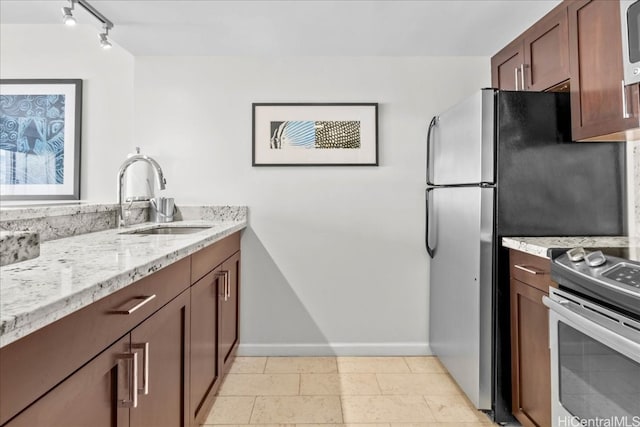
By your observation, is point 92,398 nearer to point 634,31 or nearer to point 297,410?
point 297,410

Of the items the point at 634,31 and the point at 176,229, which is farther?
the point at 176,229

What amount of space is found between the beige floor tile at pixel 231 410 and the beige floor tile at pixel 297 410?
0.04 metres

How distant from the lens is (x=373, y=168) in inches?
109

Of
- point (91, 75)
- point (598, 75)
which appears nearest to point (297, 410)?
point (598, 75)

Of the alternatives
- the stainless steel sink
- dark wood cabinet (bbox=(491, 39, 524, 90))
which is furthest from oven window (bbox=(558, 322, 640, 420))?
the stainless steel sink

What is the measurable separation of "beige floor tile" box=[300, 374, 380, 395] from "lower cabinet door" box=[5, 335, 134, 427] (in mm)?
1451

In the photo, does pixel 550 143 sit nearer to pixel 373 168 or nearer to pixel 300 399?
pixel 373 168

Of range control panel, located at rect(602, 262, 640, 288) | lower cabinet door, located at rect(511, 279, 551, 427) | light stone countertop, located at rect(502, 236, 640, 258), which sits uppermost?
light stone countertop, located at rect(502, 236, 640, 258)

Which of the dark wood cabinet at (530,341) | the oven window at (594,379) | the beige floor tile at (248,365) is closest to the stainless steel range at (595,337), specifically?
the oven window at (594,379)

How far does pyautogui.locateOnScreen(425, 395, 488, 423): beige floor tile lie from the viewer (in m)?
1.98

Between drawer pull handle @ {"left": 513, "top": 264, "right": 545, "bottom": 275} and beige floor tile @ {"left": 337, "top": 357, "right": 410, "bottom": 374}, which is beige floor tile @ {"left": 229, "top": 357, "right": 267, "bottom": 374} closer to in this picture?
beige floor tile @ {"left": 337, "top": 357, "right": 410, "bottom": 374}

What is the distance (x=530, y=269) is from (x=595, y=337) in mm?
476

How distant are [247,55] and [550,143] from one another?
2049 mm

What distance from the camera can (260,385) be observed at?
2328mm
